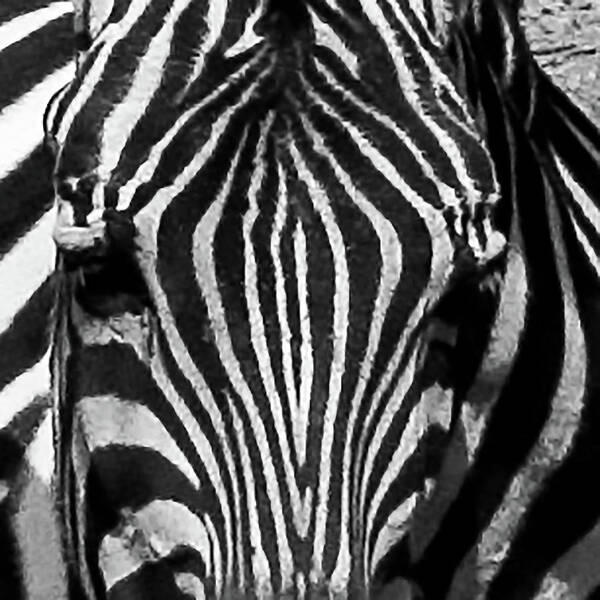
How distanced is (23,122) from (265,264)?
79 centimetres

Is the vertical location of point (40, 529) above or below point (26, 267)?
below

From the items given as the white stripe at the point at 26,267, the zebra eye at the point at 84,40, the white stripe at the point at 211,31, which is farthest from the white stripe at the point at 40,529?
the white stripe at the point at 211,31

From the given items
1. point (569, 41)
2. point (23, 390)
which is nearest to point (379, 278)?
point (23, 390)

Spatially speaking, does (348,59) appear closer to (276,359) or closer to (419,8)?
(419,8)

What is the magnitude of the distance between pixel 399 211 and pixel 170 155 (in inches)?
7.0

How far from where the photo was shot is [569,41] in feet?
10.8

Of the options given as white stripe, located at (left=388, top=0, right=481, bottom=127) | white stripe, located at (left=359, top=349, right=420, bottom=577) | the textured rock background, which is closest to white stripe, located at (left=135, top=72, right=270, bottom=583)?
white stripe, located at (left=359, top=349, right=420, bottom=577)

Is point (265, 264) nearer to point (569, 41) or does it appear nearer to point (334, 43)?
point (334, 43)

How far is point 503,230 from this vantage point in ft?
6.21

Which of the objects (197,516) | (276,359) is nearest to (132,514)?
(197,516)

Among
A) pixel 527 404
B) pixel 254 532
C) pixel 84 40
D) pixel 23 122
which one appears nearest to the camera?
pixel 254 532

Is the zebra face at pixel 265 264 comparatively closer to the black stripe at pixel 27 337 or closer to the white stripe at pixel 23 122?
the black stripe at pixel 27 337

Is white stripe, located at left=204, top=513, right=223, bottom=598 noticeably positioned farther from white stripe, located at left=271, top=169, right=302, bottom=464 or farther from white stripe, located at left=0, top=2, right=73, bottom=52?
white stripe, located at left=0, top=2, right=73, bottom=52

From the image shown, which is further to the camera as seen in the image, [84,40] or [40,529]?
[40,529]
